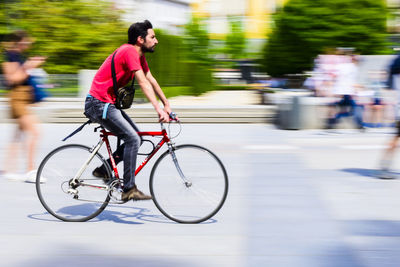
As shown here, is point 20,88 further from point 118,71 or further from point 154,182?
point 154,182

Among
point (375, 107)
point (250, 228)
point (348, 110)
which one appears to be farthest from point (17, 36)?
point (375, 107)

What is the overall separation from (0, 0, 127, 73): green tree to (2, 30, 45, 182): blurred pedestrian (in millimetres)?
11416

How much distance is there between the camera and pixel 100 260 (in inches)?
175

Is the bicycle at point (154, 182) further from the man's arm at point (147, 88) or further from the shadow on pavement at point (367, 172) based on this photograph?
the shadow on pavement at point (367, 172)

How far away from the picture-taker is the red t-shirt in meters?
5.11

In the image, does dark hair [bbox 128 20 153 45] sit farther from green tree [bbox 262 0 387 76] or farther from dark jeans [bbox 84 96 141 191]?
green tree [bbox 262 0 387 76]

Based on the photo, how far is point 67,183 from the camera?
5492mm

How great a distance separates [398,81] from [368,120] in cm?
539

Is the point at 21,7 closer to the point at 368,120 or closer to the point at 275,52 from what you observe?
the point at 275,52

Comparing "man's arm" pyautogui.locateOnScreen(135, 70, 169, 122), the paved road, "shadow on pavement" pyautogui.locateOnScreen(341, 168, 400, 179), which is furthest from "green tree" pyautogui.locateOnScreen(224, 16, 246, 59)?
"man's arm" pyautogui.locateOnScreen(135, 70, 169, 122)

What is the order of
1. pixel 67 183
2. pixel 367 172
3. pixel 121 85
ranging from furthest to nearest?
pixel 367 172 → pixel 67 183 → pixel 121 85

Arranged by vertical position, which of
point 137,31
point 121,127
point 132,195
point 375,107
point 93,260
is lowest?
point 375,107

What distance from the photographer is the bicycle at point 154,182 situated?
5.35m

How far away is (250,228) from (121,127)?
1.37m
